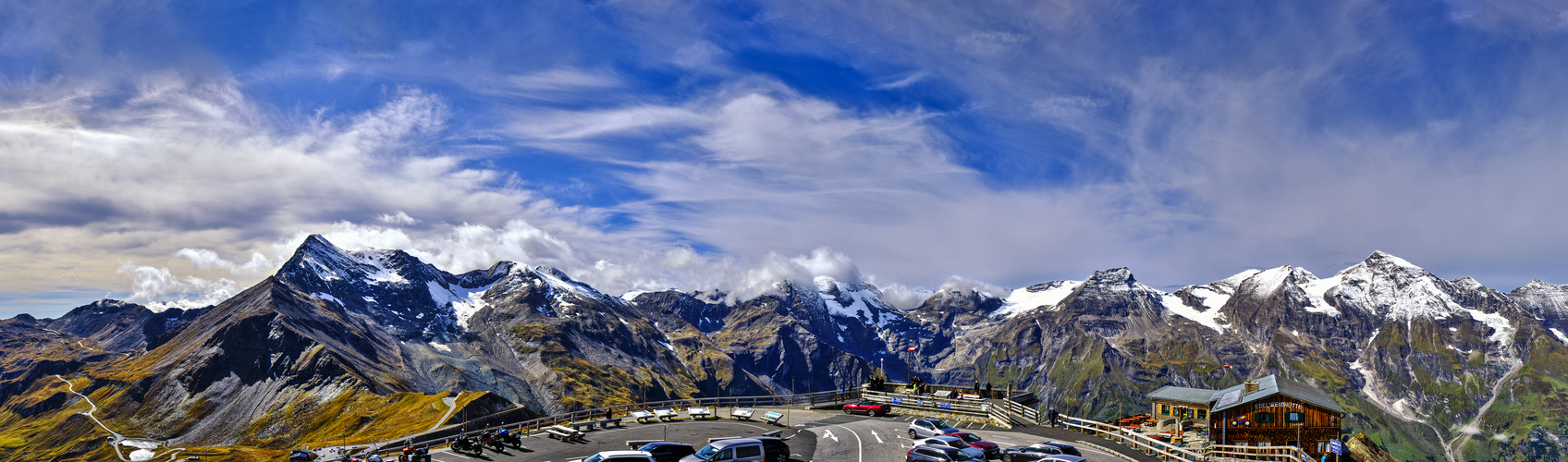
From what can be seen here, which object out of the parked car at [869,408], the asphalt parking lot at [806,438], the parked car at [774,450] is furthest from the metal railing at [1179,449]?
the parked car at [774,450]

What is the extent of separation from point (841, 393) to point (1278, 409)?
40117 millimetres

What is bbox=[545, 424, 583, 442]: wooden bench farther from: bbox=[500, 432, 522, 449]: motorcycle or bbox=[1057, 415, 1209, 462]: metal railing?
bbox=[1057, 415, 1209, 462]: metal railing

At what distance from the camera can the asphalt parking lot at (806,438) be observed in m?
50.0

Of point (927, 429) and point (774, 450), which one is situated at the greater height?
point (927, 429)

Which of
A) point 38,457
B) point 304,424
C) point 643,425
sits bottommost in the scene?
point 38,457

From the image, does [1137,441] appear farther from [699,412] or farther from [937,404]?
[699,412]

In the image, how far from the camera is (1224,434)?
6356cm

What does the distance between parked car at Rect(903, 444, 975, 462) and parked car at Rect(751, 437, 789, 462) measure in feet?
24.3

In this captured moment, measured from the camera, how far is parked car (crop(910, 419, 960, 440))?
175 feet

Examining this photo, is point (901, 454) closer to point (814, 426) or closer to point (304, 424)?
point (814, 426)

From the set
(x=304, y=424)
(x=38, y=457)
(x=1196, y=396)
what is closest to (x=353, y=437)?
(x=304, y=424)

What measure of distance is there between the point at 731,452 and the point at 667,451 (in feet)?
14.4

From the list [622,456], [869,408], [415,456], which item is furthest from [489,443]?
[869,408]

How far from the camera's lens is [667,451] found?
44.5 meters
